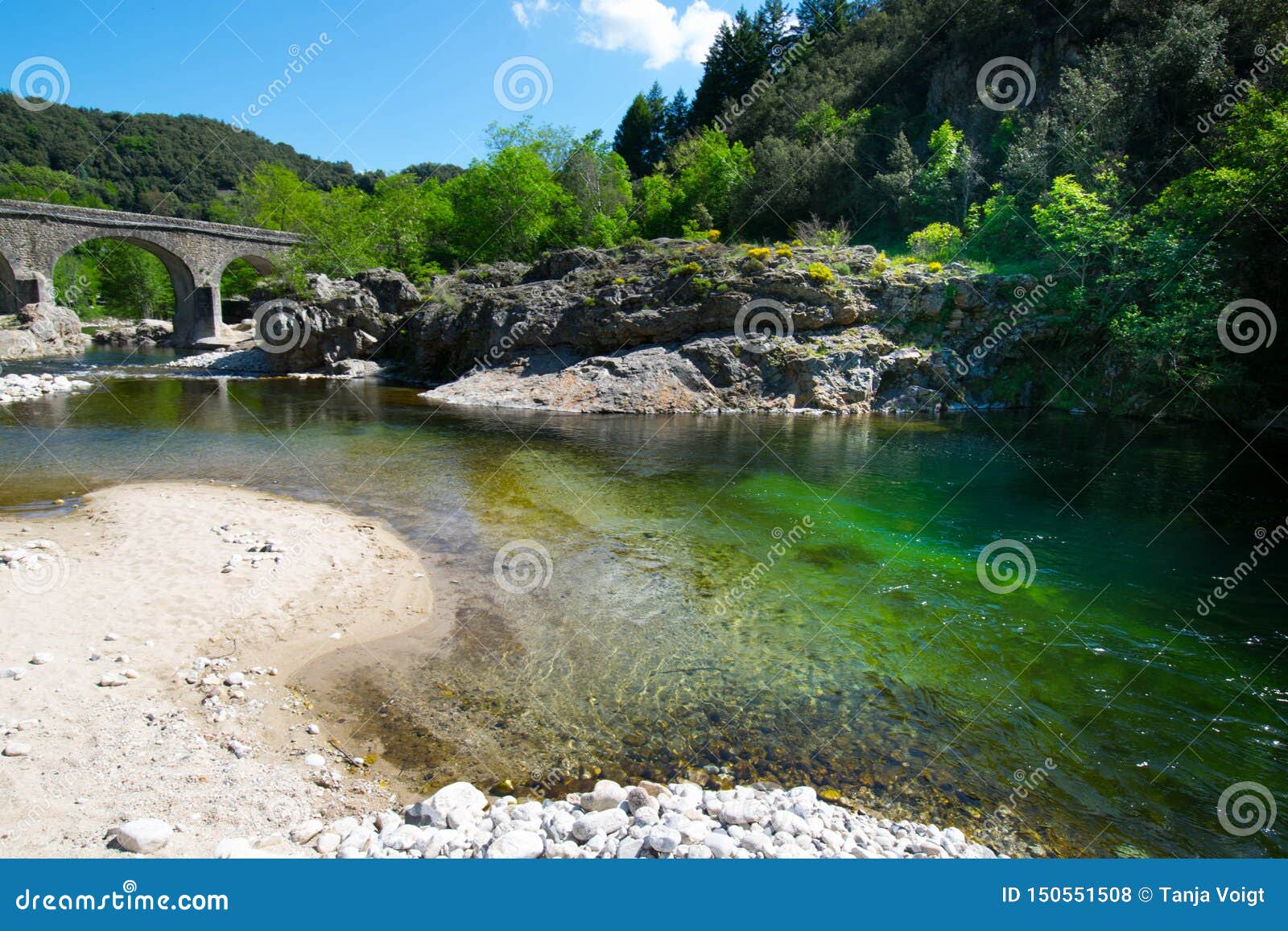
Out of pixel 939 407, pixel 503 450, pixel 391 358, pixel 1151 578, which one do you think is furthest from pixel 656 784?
pixel 391 358

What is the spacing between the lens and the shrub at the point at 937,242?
3809 centimetres

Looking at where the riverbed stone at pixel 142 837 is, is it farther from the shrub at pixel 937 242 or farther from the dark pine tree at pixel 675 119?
the dark pine tree at pixel 675 119

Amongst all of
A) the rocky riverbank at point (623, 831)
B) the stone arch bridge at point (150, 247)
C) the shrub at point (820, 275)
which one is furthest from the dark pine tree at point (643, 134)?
the rocky riverbank at point (623, 831)

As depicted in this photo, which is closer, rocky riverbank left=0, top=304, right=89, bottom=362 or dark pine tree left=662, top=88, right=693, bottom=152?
rocky riverbank left=0, top=304, right=89, bottom=362

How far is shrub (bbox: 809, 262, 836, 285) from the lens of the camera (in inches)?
1305

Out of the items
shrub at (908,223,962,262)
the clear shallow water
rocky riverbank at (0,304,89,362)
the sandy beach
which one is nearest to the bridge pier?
rocky riverbank at (0,304,89,362)

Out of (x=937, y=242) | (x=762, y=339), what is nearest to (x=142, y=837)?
(x=762, y=339)

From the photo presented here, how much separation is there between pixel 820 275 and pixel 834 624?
26584mm

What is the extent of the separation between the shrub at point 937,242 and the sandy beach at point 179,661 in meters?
35.7

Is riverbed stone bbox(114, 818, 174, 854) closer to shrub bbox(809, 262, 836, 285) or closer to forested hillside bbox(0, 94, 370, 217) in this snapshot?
shrub bbox(809, 262, 836, 285)

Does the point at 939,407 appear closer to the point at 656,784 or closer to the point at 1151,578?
the point at 1151,578

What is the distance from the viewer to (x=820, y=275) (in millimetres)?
33156

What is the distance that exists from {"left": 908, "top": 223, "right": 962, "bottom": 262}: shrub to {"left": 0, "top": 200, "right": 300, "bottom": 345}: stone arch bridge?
5510cm

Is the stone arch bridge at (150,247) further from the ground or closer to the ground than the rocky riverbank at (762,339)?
further from the ground
